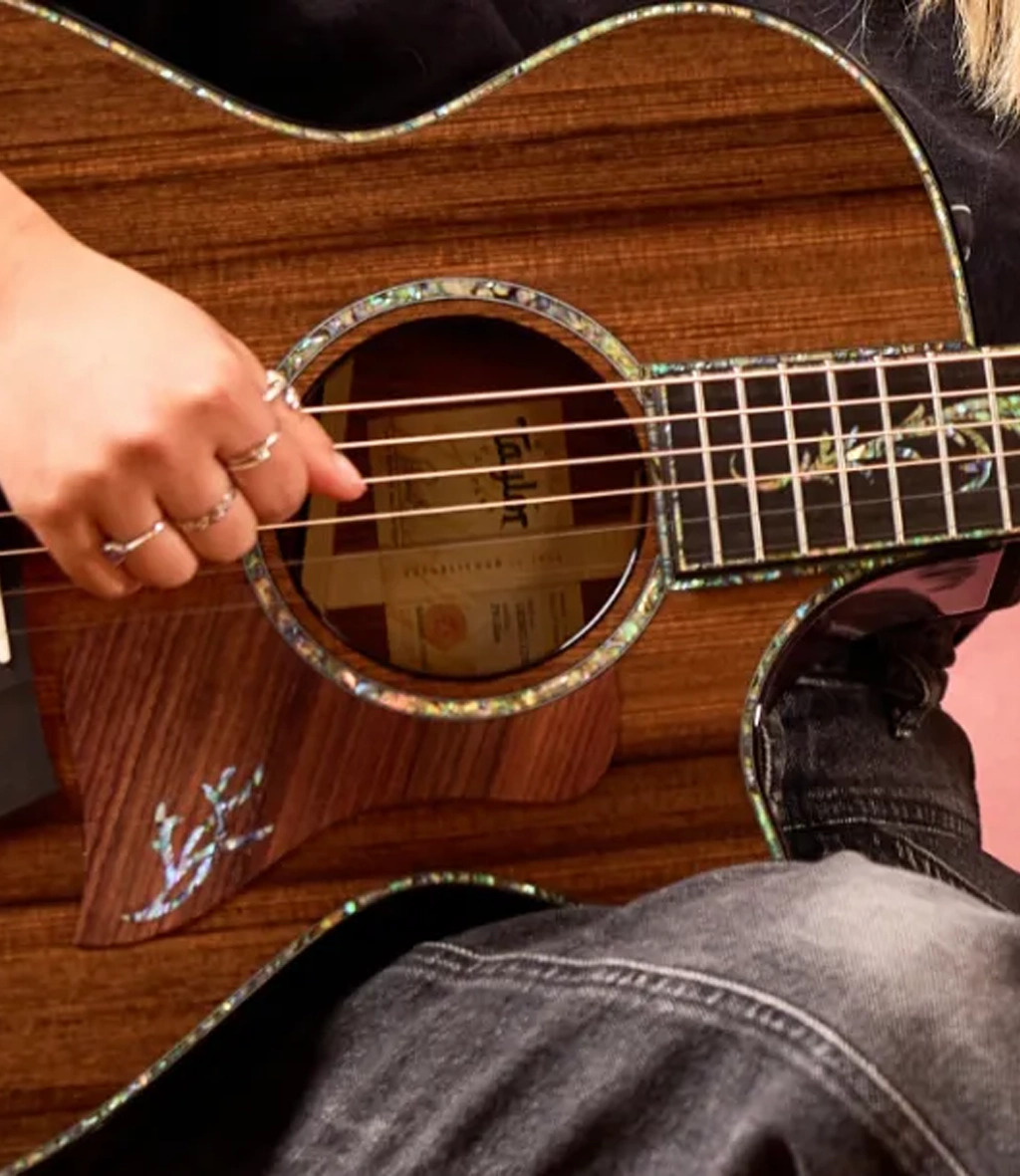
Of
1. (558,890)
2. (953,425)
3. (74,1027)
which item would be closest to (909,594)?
(953,425)

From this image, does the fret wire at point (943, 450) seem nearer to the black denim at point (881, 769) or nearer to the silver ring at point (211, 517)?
the black denim at point (881, 769)

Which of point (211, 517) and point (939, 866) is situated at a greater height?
point (211, 517)

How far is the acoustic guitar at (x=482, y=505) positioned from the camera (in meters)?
0.66

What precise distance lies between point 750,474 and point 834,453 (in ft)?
0.16

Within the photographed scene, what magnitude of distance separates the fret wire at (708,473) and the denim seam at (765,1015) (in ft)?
0.80

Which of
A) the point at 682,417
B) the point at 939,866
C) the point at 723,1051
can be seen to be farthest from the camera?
the point at 939,866

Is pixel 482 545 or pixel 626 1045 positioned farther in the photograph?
pixel 482 545

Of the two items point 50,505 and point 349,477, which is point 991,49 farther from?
point 50,505

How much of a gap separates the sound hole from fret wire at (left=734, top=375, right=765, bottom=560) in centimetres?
6

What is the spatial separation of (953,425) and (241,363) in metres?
0.40

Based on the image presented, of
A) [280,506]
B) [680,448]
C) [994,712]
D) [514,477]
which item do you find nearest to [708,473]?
[680,448]

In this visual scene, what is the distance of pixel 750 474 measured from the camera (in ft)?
2.30

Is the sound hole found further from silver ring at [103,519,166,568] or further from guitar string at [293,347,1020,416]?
silver ring at [103,519,166,568]

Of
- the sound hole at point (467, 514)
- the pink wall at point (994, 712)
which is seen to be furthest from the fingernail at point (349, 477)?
the pink wall at point (994, 712)
